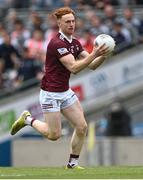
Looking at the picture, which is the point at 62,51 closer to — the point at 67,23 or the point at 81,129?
the point at 67,23

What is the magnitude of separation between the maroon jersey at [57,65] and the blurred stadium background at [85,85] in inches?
243

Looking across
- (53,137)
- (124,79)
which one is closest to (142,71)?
(124,79)

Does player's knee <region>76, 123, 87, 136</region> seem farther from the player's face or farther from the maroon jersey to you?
the player's face

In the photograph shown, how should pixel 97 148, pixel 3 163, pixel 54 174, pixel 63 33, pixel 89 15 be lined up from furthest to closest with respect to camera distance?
pixel 89 15
pixel 3 163
pixel 97 148
pixel 63 33
pixel 54 174

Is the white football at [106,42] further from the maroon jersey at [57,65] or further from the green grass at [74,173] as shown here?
the green grass at [74,173]

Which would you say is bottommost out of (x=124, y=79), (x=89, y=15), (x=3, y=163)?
(x=3, y=163)

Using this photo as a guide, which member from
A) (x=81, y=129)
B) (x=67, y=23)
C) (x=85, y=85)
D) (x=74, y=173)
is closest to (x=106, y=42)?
(x=67, y=23)

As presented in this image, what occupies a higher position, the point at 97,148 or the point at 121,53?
the point at 121,53

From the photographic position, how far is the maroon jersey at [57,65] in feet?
46.8

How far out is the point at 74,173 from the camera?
13562 mm

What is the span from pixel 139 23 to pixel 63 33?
8.48 metres

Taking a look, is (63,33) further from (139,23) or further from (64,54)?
(139,23)

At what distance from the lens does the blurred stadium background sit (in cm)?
2106

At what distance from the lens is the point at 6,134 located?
22.8m
